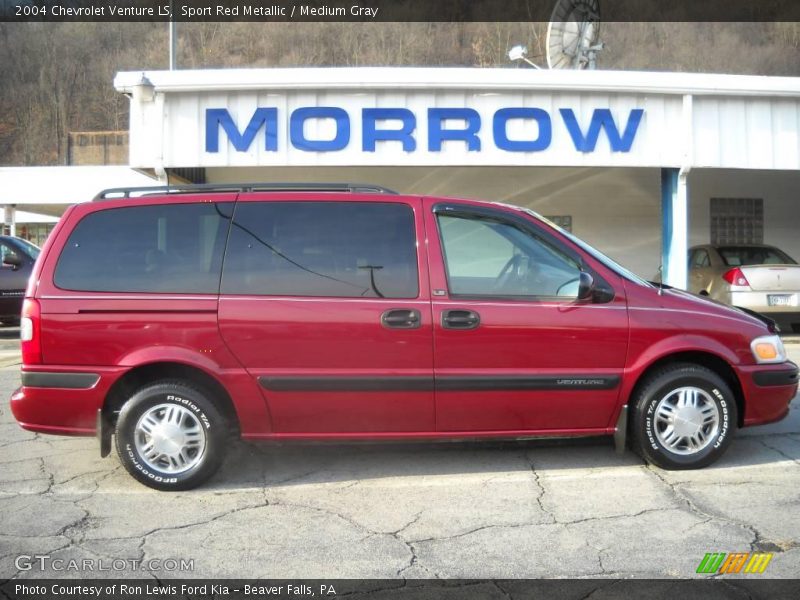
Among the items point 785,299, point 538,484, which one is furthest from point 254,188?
point 785,299

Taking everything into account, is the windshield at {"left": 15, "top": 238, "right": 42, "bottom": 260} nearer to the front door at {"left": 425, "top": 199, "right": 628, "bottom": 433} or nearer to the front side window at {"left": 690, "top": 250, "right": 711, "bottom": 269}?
the front door at {"left": 425, "top": 199, "right": 628, "bottom": 433}

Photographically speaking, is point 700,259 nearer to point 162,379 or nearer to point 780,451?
point 780,451

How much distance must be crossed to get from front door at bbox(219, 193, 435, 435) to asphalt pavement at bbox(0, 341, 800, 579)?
0.48m

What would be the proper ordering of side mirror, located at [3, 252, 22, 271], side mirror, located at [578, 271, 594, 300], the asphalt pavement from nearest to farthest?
the asphalt pavement < side mirror, located at [578, 271, 594, 300] < side mirror, located at [3, 252, 22, 271]

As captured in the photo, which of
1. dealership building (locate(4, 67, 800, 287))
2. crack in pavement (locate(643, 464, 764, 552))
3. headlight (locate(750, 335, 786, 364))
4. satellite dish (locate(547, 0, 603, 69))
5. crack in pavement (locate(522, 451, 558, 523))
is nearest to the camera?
crack in pavement (locate(643, 464, 764, 552))

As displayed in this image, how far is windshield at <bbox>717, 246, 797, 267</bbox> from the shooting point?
39.3 feet

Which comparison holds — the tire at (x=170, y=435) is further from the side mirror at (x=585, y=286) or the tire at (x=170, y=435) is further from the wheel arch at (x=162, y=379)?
the side mirror at (x=585, y=286)

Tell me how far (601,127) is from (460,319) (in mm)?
8334

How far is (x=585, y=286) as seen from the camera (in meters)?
4.11

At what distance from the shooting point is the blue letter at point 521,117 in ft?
36.9

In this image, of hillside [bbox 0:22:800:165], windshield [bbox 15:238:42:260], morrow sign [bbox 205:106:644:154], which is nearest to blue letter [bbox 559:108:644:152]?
morrow sign [bbox 205:106:644:154]

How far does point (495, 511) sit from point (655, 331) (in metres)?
1.46

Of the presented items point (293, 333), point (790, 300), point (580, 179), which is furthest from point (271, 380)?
point (580, 179)

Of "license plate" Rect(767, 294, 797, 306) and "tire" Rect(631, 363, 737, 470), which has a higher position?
"license plate" Rect(767, 294, 797, 306)
